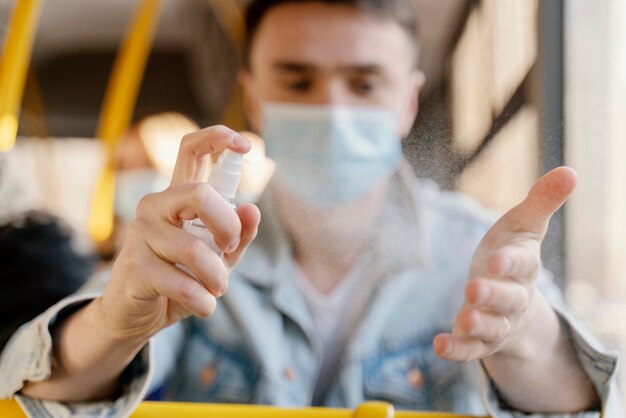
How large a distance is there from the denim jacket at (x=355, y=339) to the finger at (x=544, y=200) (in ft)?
0.24

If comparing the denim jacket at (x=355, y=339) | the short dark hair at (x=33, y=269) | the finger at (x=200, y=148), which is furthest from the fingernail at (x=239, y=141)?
the short dark hair at (x=33, y=269)

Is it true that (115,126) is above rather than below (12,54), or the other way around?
below

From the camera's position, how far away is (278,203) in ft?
1.73

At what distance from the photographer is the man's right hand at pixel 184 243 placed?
1.30ft

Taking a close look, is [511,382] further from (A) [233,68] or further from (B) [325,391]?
(A) [233,68]

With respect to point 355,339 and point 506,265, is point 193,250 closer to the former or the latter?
point 506,265

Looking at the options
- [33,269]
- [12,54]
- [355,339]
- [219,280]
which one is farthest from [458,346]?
[12,54]

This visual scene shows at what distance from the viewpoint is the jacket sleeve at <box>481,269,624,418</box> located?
Answer: 49 cm

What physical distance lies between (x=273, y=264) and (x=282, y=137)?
0.45ft

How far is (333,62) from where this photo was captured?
0.60 meters

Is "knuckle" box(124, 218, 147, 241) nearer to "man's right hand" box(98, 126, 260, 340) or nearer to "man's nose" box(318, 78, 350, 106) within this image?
"man's right hand" box(98, 126, 260, 340)

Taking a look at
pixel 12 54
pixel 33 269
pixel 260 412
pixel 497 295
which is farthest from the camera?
pixel 12 54

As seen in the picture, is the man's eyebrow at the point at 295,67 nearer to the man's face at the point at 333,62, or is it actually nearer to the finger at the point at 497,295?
the man's face at the point at 333,62

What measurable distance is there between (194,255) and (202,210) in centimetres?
2
